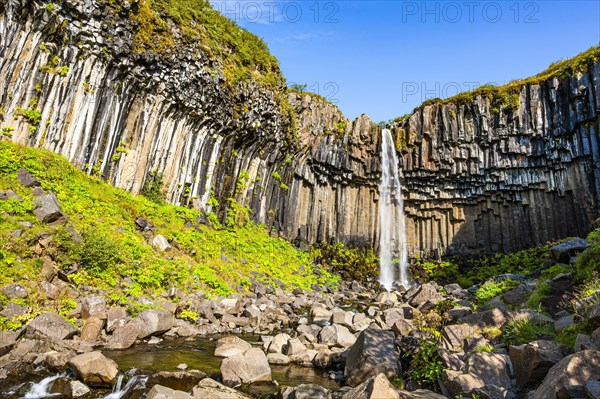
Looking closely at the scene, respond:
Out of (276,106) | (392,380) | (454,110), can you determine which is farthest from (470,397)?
(454,110)

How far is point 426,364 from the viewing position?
782 centimetres

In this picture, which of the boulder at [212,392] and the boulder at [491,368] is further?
the boulder at [212,392]

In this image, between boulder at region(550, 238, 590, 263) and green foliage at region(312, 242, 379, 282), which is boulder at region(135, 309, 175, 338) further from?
green foliage at region(312, 242, 379, 282)

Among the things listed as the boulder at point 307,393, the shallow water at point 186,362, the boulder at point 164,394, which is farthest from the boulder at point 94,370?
the boulder at point 307,393

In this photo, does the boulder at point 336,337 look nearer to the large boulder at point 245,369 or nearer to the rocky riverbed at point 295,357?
the rocky riverbed at point 295,357

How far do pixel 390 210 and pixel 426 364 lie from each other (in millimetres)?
30253

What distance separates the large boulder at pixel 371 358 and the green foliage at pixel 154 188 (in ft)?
53.9

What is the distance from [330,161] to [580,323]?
2893 cm

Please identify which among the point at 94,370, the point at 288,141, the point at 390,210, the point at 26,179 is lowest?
the point at 94,370

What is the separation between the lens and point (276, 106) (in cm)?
2908

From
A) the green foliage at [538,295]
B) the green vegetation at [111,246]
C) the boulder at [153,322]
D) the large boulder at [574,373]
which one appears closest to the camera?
the large boulder at [574,373]

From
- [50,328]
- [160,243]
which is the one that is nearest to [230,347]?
[50,328]

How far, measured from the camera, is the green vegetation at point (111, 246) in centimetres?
1109

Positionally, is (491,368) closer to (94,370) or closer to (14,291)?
(94,370)
